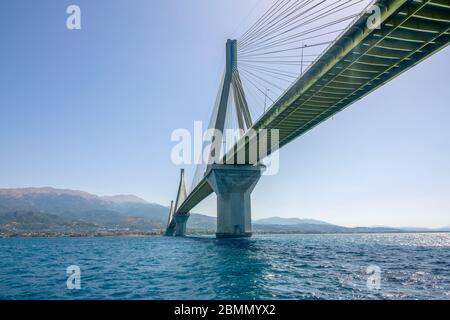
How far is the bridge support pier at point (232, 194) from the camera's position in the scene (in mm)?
54062

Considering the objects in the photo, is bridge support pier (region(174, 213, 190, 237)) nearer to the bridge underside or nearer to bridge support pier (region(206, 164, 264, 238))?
bridge support pier (region(206, 164, 264, 238))

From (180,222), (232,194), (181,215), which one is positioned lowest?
(180,222)

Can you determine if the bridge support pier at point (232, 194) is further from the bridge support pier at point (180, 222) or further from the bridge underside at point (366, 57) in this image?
the bridge support pier at point (180, 222)

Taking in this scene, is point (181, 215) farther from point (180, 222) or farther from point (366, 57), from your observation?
point (366, 57)

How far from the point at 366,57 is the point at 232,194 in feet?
116

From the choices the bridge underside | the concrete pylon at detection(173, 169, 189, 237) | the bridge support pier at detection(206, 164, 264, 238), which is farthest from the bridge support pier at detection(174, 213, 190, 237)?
the bridge underside

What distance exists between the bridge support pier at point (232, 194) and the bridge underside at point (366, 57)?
19473mm

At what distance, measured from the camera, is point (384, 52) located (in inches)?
894

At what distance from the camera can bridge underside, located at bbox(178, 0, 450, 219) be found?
1811cm

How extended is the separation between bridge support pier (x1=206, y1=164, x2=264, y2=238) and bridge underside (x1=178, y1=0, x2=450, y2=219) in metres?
19.5

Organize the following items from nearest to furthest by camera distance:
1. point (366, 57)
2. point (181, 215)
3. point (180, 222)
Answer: point (366, 57), point (181, 215), point (180, 222)

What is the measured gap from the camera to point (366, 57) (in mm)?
23234

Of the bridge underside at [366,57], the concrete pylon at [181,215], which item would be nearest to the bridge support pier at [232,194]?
the bridge underside at [366,57]

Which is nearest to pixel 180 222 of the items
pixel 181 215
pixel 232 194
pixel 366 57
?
pixel 181 215
